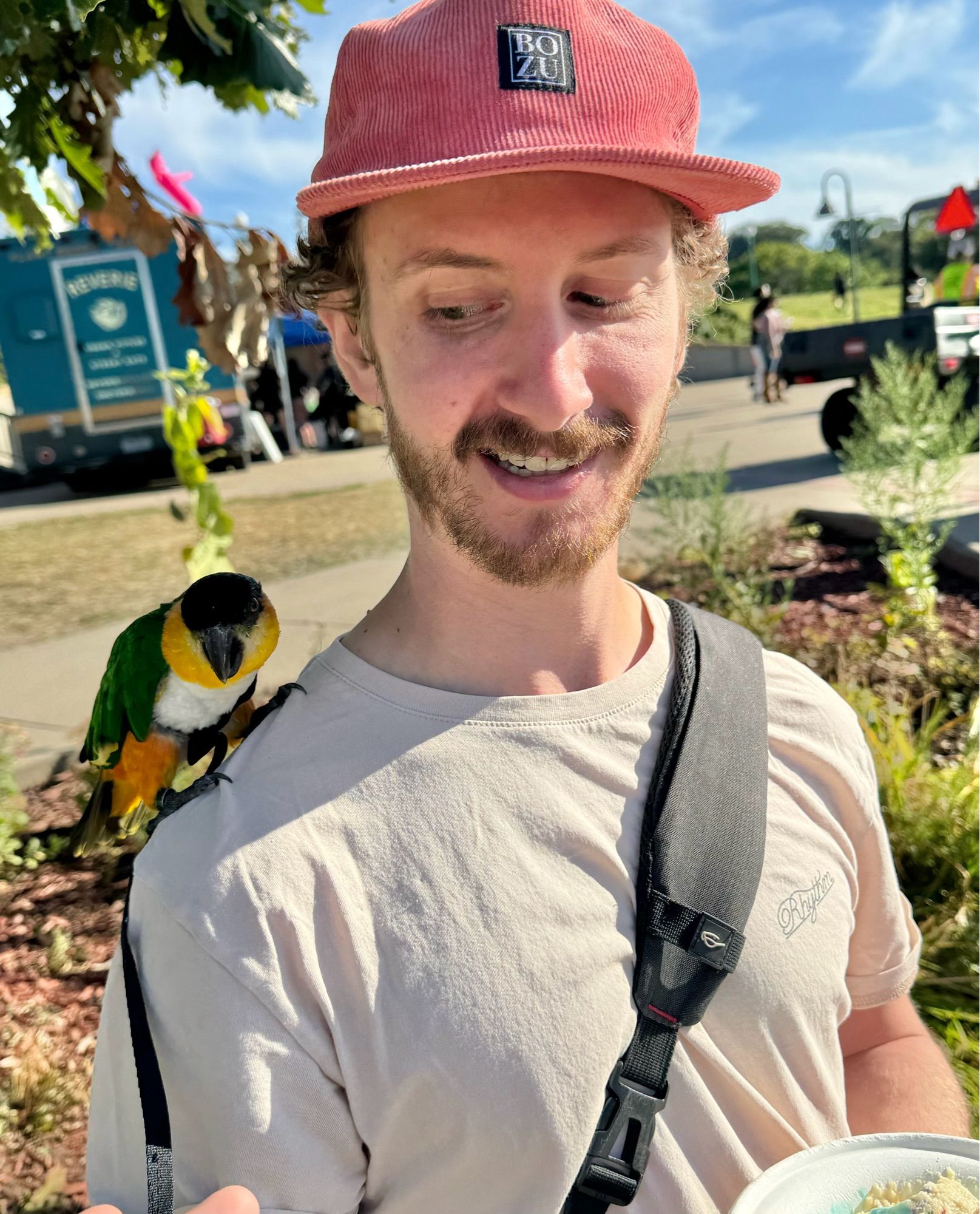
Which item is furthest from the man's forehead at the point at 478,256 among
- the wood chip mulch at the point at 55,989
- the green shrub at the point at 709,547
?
the green shrub at the point at 709,547

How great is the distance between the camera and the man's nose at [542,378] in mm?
1196

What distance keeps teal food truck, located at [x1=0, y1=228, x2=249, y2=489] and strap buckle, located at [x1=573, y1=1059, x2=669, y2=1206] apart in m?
13.1

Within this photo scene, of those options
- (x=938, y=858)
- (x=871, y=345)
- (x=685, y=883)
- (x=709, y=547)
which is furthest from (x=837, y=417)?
(x=685, y=883)

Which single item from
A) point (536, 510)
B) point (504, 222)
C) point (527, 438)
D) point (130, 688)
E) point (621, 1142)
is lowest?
point (621, 1142)

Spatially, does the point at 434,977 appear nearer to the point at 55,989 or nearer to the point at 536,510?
the point at 536,510

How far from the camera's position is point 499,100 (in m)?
1.15

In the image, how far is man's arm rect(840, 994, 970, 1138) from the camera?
135 cm

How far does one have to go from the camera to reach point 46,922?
3.16 meters

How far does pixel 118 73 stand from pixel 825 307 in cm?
4465

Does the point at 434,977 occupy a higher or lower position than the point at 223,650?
lower

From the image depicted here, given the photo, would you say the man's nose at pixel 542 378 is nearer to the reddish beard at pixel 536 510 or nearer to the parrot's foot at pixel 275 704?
the reddish beard at pixel 536 510

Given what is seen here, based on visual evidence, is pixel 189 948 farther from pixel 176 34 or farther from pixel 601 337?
pixel 176 34

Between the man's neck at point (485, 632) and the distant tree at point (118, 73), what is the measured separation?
1002 millimetres

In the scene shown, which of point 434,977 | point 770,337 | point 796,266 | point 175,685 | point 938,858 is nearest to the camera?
point 434,977
